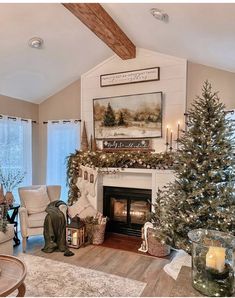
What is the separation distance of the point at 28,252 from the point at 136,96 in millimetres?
3155

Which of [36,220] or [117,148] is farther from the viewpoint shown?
[117,148]

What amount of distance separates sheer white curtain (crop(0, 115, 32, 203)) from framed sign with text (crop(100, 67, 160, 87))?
1.84 metres

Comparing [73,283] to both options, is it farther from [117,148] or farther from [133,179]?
[117,148]

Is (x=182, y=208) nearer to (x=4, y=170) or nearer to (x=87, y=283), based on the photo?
(x=87, y=283)

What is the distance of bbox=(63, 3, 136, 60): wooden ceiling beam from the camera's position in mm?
2797

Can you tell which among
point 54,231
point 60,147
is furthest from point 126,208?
point 60,147

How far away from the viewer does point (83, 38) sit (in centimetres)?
370

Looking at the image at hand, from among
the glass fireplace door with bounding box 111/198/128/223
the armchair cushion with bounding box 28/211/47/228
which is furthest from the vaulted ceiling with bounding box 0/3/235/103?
the glass fireplace door with bounding box 111/198/128/223

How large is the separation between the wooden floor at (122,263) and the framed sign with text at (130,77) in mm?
2957

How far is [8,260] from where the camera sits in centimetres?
240

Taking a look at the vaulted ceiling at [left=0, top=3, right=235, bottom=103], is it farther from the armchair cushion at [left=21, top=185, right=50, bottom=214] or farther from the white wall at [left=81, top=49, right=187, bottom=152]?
the armchair cushion at [left=21, top=185, right=50, bottom=214]

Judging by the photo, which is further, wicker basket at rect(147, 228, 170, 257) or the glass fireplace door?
the glass fireplace door

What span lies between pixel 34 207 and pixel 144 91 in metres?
2.82

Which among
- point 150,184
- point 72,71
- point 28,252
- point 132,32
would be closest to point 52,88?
point 72,71
